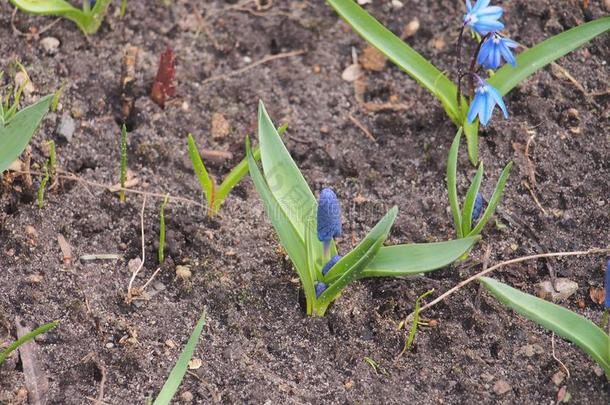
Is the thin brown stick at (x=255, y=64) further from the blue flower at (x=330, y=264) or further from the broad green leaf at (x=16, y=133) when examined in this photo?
the blue flower at (x=330, y=264)

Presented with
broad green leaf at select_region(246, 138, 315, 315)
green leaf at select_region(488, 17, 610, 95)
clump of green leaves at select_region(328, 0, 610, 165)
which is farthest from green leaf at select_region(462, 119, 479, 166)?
broad green leaf at select_region(246, 138, 315, 315)

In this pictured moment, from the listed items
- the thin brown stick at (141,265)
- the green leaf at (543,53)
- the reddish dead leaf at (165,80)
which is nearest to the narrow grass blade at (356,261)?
the thin brown stick at (141,265)

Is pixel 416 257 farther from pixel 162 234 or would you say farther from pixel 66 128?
pixel 66 128

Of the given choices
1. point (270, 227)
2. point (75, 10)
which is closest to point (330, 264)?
point (270, 227)

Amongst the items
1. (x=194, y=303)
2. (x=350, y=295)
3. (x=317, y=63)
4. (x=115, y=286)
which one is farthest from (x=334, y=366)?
(x=317, y=63)

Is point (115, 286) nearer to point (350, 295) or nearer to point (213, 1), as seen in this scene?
point (350, 295)

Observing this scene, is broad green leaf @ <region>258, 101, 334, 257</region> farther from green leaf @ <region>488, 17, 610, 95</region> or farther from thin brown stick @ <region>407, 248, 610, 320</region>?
green leaf @ <region>488, 17, 610, 95</region>
